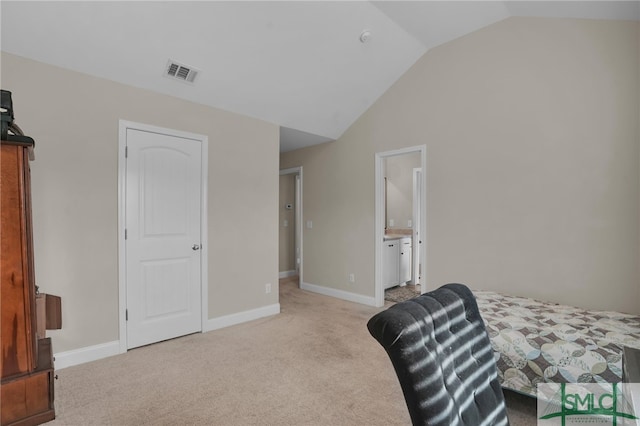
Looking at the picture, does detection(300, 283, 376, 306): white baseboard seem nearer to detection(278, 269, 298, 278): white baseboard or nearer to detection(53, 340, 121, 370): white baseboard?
detection(278, 269, 298, 278): white baseboard

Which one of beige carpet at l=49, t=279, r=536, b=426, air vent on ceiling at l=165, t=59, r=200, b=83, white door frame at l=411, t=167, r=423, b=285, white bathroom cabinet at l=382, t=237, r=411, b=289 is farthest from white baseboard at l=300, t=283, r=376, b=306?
air vent on ceiling at l=165, t=59, r=200, b=83

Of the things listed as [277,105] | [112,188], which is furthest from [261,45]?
[112,188]

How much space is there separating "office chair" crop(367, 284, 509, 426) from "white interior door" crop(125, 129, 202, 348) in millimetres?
2899

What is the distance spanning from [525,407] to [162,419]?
2.33 m

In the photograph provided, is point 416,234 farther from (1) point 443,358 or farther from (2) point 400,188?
(1) point 443,358

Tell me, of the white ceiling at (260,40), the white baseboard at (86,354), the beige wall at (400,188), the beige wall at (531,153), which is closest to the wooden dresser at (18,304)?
the white ceiling at (260,40)

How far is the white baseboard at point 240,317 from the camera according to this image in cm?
357

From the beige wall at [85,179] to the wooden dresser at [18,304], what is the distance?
2279 mm

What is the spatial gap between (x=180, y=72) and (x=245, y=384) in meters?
2.76

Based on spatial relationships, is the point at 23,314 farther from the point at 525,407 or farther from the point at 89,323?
the point at 525,407

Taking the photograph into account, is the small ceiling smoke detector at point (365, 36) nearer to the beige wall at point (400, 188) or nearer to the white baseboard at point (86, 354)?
the beige wall at point (400, 188)

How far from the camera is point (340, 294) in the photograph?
4867 millimetres

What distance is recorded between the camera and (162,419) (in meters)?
Result: 2.01

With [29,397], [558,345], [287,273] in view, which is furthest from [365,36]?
[287,273]
